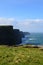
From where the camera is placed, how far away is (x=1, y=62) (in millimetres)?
11664

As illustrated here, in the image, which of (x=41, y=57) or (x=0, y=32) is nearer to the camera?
(x=41, y=57)

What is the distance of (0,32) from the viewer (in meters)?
85.4

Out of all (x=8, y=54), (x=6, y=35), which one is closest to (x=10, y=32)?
(x=6, y=35)

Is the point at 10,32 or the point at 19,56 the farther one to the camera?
the point at 10,32

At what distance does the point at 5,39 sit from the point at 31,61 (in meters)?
77.5

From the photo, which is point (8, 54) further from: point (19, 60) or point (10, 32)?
point (10, 32)

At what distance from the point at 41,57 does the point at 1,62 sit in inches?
96.4

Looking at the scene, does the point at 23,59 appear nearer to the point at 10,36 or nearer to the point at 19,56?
the point at 19,56

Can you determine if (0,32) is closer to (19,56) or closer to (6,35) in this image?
(6,35)

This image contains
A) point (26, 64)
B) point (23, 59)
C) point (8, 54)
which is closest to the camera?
→ point (26, 64)

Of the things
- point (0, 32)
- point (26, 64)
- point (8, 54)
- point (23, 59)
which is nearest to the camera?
point (26, 64)

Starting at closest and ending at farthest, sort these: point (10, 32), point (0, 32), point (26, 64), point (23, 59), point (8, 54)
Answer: point (26, 64) < point (23, 59) < point (8, 54) < point (0, 32) < point (10, 32)

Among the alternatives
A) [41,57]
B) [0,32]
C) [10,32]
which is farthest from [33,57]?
[10,32]

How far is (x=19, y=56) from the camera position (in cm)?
1248
